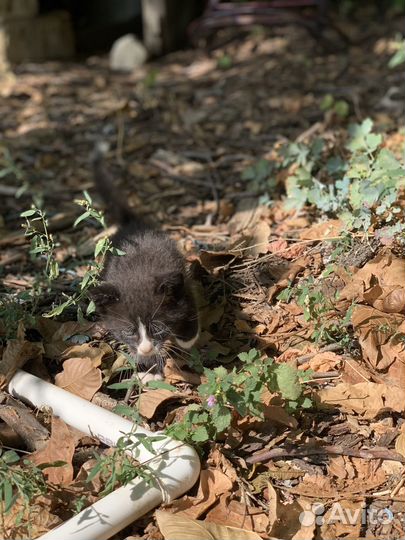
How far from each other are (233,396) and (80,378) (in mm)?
788

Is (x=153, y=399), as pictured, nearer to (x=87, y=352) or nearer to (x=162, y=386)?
(x=162, y=386)

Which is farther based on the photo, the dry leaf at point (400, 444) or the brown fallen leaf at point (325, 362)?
the brown fallen leaf at point (325, 362)

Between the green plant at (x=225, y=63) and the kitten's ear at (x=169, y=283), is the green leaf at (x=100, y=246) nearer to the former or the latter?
the kitten's ear at (x=169, y=283)

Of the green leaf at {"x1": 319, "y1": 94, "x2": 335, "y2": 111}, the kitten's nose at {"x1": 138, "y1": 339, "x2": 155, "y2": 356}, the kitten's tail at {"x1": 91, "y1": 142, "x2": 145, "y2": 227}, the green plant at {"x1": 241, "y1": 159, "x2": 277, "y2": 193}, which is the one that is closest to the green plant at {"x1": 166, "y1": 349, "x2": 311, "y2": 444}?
the kitten's nose at {"x1": 138, "y1": 339, "x2": 155, "y2": 356}

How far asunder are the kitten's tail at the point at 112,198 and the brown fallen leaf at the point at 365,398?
5.75ft

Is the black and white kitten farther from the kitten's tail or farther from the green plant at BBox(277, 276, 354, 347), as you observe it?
the kitten's tail

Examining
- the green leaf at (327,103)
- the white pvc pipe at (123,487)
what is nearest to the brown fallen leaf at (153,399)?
the white pvc pipe at (123,487)

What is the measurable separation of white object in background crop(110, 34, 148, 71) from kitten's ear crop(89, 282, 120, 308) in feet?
16.3

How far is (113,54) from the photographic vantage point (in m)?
7.85

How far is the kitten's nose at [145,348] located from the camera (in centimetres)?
327

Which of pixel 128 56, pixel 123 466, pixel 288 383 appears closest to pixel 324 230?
pixel 288 383

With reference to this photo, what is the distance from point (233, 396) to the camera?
264 centimetres

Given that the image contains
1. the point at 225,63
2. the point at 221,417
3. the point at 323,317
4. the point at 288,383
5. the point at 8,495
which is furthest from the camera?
the point at 225,63

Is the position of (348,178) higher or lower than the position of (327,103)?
higher
